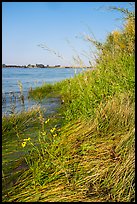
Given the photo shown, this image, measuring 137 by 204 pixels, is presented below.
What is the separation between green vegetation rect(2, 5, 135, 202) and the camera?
2371 millimetres

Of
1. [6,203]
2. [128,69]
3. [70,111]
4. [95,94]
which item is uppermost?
[128,69]

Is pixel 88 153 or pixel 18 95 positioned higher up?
pixel 18 95

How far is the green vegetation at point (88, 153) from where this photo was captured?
2371 millimetres

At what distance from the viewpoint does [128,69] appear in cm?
415

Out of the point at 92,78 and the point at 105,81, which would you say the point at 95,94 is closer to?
the point at 105,81

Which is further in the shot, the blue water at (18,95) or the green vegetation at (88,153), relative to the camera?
the blue water at (18,95)

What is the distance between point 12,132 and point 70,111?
1.03 meters

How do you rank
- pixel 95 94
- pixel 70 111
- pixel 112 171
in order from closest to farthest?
pixel 112 171, pixel 95 94, pixel 70 111

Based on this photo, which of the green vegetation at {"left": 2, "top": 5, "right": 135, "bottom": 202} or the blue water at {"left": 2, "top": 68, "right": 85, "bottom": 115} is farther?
the blue water at {"left": 2, "top": 68, "right": 85, "bottom": 115}

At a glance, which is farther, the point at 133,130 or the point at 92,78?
the point at 92,78

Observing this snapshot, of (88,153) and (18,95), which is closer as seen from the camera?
(88,153)

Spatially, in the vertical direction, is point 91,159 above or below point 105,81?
below

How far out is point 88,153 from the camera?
9.20 feet

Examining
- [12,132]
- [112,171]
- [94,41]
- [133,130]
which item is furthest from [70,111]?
[112,171]
